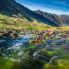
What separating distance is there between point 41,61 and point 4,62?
24.3 ft

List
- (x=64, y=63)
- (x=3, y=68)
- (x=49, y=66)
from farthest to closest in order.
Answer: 1. (x=64, y=63)
2. (x=49, y=66)
3. (x=3, y=68)

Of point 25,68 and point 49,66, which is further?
point 49,66

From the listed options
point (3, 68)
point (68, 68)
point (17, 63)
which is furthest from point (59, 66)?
point (3, 68)

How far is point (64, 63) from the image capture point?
136 ft

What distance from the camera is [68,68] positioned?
37562 millimetres

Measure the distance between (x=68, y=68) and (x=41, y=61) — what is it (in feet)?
22.2

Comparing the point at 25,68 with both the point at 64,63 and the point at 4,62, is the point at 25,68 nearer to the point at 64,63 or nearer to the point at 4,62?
the point at 4,62

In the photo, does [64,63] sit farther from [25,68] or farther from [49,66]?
[25,68]

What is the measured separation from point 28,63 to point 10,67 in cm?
465

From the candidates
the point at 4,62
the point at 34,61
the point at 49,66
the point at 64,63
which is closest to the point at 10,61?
the point at 4,62

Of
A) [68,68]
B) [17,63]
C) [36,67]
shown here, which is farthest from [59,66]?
[17,63]

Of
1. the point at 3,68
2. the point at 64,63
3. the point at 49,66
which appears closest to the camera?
the point at 3,68

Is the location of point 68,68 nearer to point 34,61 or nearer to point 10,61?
point 34,61

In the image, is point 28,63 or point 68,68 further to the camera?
point 28,63
